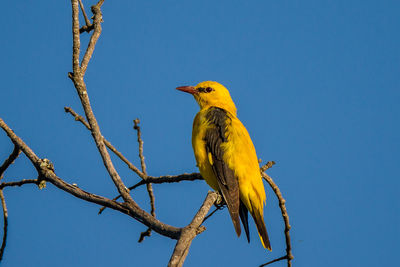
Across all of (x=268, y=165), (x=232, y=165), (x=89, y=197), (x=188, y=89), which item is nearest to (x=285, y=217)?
(x=268, y=165)

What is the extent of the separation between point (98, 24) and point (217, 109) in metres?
1.98

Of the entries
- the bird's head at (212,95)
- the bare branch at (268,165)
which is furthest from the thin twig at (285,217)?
the bird's head at (212,95)

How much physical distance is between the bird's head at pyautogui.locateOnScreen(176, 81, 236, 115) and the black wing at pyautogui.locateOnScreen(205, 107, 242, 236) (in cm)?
86

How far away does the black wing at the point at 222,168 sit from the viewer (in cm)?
443

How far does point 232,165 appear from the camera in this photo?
4688mm

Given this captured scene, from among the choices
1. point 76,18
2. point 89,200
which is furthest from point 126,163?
point 76,18

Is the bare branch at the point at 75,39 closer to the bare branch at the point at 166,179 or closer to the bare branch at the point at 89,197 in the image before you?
the bare branch at the point at 89,197

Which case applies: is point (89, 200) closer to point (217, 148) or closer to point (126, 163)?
point (126, 163)

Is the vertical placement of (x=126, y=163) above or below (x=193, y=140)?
below

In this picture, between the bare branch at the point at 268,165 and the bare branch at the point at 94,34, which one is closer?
the bare branch at the point at 94,34

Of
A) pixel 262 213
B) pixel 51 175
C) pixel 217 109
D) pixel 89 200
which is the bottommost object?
pixel 89 200

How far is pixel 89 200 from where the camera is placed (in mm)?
3035

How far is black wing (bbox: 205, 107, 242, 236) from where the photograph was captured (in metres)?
4.43

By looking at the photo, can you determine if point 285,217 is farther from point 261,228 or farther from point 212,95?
point 212,95
